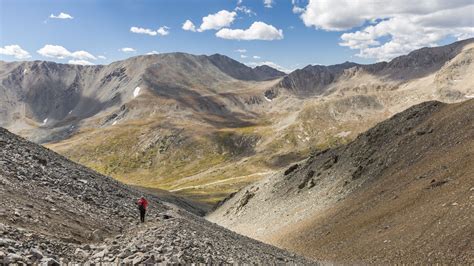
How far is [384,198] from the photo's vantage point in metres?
50.2

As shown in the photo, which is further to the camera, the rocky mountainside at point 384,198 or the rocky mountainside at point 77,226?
the rocky mountainside at point 384,198

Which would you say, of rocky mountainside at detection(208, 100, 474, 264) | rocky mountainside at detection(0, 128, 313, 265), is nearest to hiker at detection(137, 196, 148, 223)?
rocky mountainside at detection(0, 128, 313, 265)

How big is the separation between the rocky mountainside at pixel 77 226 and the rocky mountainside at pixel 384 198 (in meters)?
9.20

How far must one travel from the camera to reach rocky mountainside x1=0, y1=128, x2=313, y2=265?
19.5 metres

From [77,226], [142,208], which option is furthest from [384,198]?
[77,226]

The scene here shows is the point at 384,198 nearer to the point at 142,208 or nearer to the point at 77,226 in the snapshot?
the point at 142,208

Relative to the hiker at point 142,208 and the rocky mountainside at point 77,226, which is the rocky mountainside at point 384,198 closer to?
the rocky mountainside at point 77,226

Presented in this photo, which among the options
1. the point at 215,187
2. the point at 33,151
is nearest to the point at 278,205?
the point at 33,151

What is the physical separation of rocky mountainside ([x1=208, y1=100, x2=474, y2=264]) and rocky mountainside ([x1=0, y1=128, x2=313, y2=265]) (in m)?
9.20

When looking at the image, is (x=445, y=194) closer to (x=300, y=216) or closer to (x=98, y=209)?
(x=300, y=216)

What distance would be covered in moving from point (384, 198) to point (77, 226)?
3593 cm

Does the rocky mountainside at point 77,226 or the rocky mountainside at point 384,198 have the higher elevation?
the rocky mountainside at point 77,226

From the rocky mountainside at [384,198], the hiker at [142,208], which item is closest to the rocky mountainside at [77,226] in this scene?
the hiker at [142,208]

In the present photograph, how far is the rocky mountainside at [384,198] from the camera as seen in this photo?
36.2 metres
